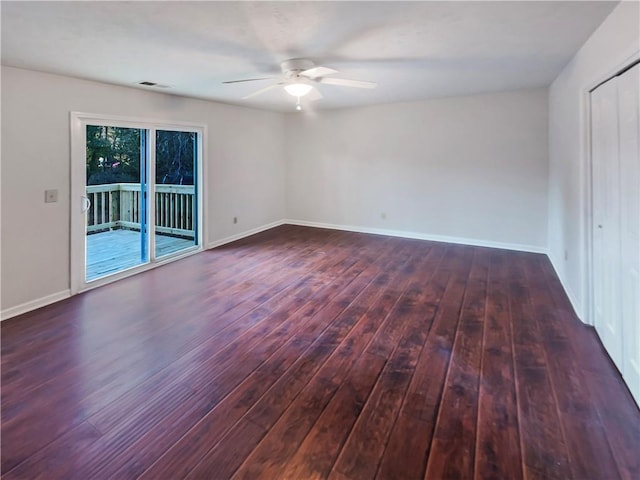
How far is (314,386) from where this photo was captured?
2.24 m

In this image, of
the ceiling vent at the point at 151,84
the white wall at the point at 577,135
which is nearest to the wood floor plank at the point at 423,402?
the white wall at the point at 577,135

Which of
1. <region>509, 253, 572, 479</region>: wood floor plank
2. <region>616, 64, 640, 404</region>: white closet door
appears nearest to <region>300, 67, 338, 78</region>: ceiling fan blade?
<region>616, 64, 640, 404</region>: white closet door

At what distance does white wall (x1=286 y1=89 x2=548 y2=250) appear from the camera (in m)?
5.25

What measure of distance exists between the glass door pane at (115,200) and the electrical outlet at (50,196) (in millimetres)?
327

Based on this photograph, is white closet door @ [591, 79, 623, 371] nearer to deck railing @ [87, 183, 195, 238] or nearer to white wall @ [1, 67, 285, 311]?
white wall @ [1, 67, 285, 311]

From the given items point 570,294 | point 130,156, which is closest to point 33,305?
point 130,156

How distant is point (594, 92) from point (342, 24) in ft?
6.70

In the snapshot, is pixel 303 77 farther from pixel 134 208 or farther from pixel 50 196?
pixel 134 208

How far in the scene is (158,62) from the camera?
3262 millimetres

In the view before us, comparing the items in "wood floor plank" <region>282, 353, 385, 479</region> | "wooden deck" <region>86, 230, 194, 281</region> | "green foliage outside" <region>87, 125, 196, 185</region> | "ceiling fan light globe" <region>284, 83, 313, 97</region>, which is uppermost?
"ceiling fan light globe" <region>284, 83, 313, 97</region>

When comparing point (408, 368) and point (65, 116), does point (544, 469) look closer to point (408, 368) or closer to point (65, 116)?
point (408, 368)

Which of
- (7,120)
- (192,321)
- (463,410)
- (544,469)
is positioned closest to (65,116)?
(7,120)

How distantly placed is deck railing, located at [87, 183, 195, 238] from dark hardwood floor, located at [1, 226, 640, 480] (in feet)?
3.63

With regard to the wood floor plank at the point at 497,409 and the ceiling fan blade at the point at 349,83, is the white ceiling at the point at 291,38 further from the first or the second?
the wood floor plank at the point at 497,409
